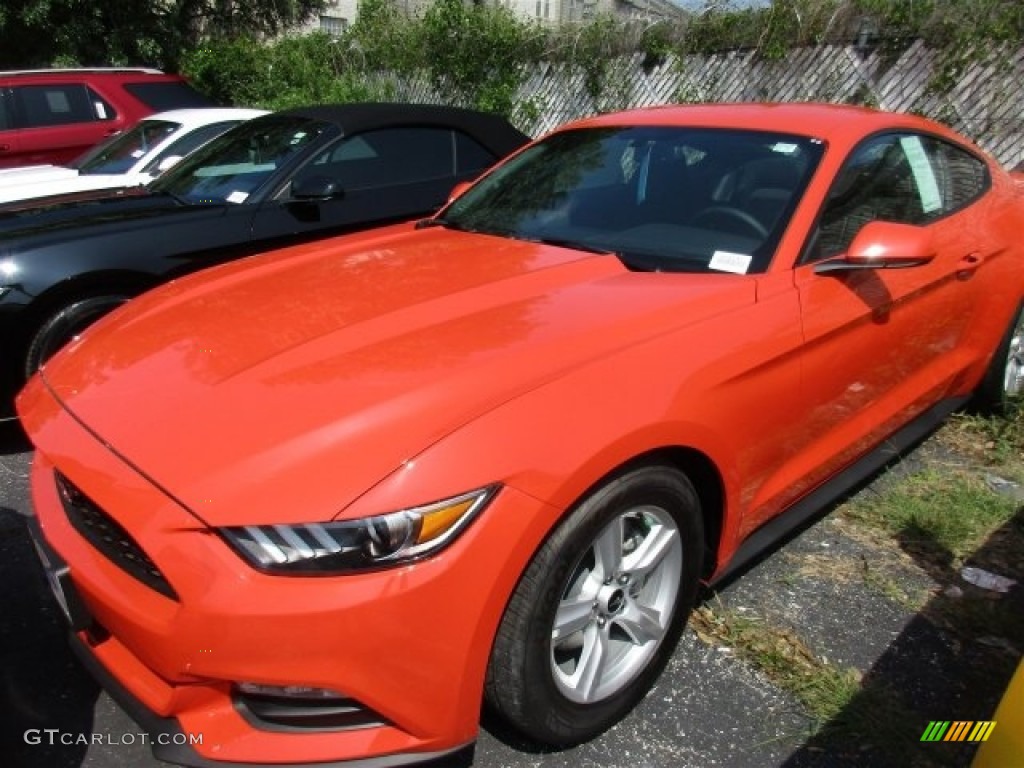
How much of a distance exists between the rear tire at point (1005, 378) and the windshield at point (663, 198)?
68.2 inches

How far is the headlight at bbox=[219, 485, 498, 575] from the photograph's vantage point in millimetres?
1604

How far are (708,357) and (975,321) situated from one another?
195cm

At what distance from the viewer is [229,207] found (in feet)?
14.6

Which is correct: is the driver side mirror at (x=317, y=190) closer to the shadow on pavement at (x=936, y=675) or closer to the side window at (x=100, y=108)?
the shadow on pavement at (x=936, y=675)

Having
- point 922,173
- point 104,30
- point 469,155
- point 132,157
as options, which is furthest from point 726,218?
point 104,30

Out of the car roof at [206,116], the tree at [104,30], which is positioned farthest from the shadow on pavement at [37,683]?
the tree at [104,30]

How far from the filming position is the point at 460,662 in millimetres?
1688

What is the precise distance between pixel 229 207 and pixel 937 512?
12.2 feet

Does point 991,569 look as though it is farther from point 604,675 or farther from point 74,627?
point 74,627

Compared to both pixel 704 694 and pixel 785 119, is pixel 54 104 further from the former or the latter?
pixel 704 694

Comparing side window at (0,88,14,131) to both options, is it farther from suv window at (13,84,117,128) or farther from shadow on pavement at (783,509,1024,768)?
shadow on pavement at (783,509,1024,768)

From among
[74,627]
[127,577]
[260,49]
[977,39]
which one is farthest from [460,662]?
[260,49]

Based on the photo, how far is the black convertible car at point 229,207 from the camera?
3736mm

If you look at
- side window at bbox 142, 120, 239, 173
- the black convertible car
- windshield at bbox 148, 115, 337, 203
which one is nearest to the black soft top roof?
the black convertible car
